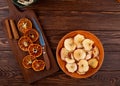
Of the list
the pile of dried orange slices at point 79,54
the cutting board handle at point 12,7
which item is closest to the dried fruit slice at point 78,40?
the pile of dried orange slices at point 79,54

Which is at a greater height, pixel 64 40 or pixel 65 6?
pixel 65 6

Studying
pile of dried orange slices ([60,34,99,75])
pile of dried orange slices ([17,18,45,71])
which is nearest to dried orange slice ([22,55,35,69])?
pile of dried orange slices ([17,18,45,71])

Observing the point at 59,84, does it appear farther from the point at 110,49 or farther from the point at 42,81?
the point at 110,49

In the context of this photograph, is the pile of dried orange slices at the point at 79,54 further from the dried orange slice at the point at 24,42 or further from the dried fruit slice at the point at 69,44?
the dried orange slice at the point at 24,42

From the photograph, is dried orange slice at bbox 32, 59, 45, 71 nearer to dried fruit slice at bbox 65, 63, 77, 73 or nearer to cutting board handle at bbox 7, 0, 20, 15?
dried fruit slice at bbox 65, 63, 77, 73

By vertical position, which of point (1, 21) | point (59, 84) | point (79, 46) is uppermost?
point (1, 21)

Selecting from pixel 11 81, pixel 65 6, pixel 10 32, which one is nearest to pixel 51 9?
pixel 65 6

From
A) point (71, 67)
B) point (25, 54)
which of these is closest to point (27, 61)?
point (25, 54)

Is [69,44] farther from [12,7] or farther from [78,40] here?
[12,7]
